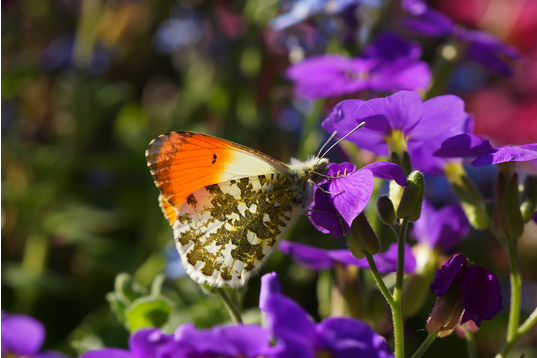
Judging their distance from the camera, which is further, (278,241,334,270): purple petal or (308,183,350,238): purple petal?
(278,241,334,270): purple petal

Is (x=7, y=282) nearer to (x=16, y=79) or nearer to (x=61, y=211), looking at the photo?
(x=61, y=211)

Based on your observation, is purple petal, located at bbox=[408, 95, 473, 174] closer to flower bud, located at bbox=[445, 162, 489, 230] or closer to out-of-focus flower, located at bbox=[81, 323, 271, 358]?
flower bud, located at bbox=[445, 162, 489, 230]

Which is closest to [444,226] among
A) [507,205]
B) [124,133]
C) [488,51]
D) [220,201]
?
[507,205]

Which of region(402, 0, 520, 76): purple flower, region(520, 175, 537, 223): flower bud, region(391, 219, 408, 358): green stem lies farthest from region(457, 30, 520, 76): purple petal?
region(391, 219, 408, 358): green stem

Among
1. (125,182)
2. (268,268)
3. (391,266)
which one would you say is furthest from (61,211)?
(391,266)

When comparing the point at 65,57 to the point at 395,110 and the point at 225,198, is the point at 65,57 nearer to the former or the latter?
the point at 225,198

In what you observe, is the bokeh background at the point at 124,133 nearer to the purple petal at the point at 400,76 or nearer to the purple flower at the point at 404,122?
the purple petal at the point at 400,76

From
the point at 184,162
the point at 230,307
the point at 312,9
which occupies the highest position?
the point at 312,9
